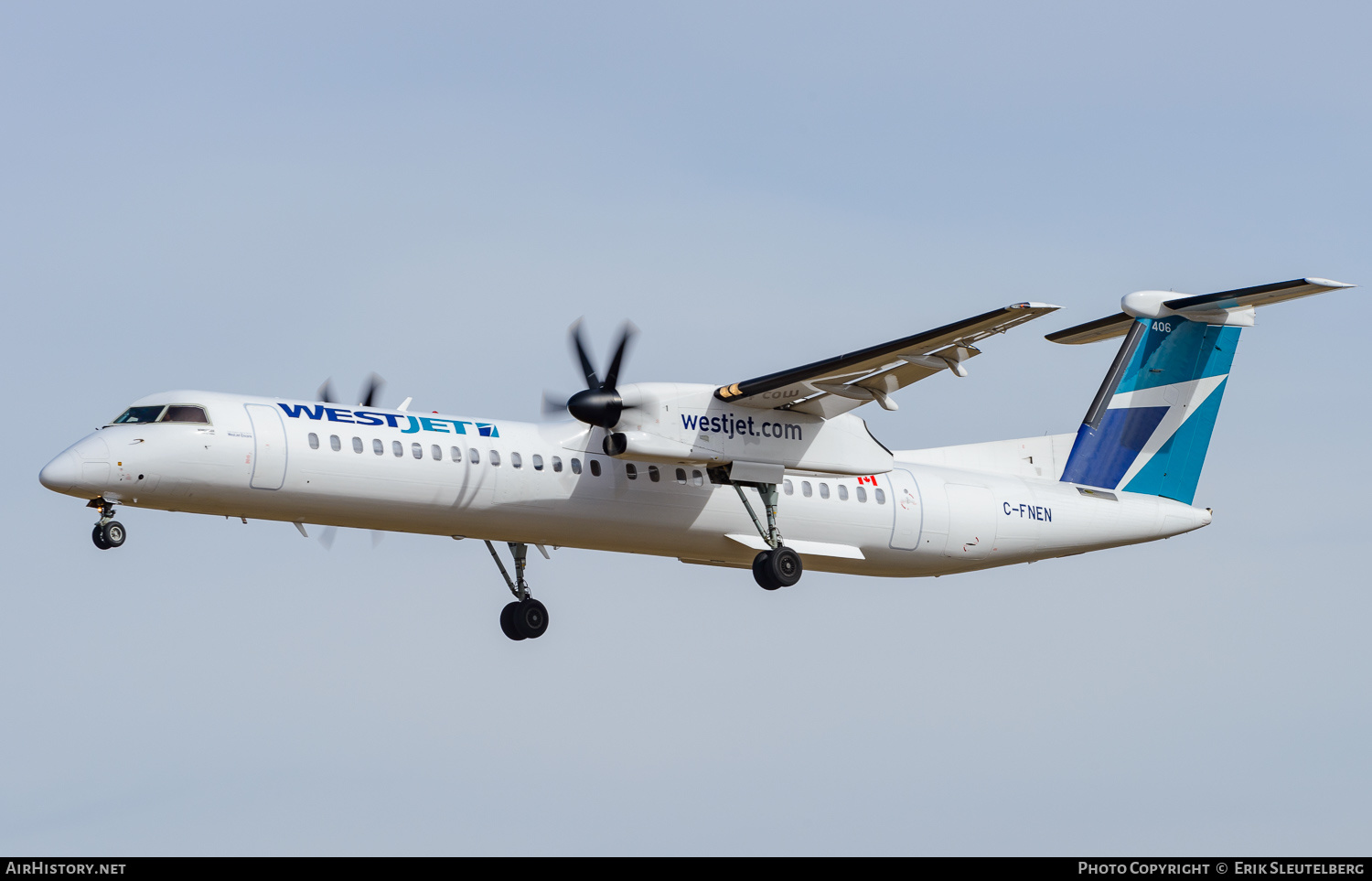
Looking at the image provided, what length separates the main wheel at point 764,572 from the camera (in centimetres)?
2069

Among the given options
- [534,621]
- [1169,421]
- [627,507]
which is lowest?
[534,621]

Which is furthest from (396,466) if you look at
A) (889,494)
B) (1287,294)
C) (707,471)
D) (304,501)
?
(1287,294)

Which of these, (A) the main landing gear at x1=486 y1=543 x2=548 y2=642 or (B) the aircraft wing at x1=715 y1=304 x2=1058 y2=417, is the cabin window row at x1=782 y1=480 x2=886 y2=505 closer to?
(B) the aircraft wing at x1=715 y1=304 x2=1058 y2=417

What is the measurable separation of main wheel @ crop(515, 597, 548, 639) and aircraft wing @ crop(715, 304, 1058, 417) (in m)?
4.43

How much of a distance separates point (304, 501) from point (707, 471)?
5.36 metres

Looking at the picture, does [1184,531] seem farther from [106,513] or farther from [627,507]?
[106,513]

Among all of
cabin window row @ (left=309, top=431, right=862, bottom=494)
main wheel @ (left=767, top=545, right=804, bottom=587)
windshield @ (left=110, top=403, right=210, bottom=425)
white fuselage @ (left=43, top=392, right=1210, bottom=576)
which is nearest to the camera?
white fuselage @ (left=43, top=392, right=1210, bottom=576)

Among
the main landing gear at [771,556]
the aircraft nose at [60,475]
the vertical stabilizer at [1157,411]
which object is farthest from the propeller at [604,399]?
the vertical stabilizer at [1157,411]

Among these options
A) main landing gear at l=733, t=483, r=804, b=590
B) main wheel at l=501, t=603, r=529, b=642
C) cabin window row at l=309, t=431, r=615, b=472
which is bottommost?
main wheel at l=501, t=603, r=529, b=642

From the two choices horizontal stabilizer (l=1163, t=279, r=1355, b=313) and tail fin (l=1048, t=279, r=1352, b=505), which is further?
tail fin (l=1048, t=279, r=1352, b=505)

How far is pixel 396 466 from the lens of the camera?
1883 centimetres

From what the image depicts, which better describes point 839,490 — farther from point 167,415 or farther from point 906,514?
point 167,415

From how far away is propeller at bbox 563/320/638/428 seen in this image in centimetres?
1944

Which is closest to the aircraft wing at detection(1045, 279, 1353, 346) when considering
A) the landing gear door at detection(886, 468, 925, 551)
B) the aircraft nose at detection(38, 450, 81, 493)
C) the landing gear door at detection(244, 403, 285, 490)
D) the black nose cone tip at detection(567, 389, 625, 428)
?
the landing gear door at detection(886, 468, 925, 551)
